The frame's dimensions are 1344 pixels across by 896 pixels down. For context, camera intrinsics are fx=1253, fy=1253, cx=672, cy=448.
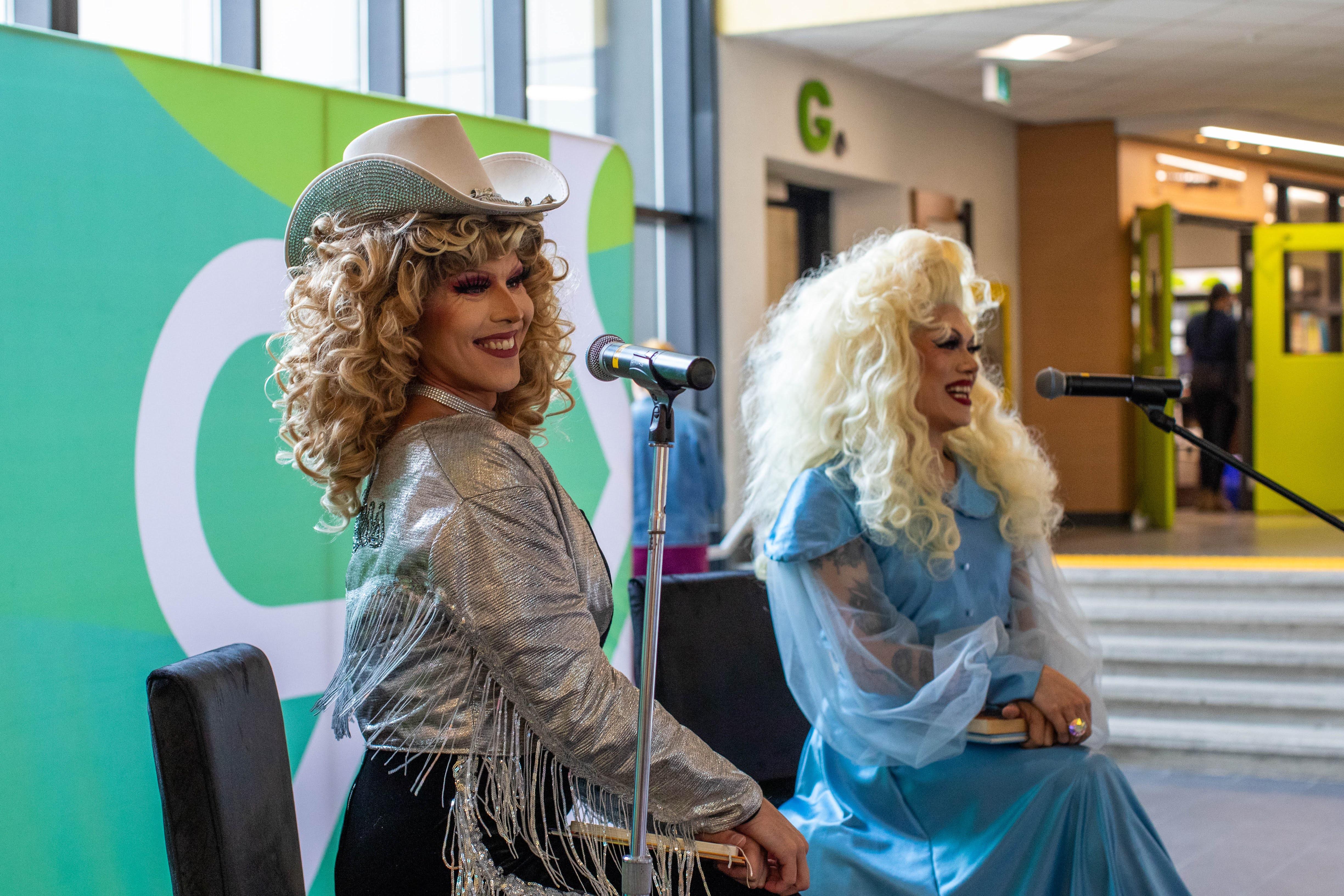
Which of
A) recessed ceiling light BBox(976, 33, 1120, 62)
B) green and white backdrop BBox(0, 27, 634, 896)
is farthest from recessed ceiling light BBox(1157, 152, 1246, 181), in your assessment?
green and white backdrop BBox(0, 27, 634, 896)

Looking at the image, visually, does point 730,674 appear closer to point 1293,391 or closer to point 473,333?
point 473,333

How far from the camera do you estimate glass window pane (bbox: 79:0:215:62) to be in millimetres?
3578

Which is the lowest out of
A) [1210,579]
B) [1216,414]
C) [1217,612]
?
[1217,612]

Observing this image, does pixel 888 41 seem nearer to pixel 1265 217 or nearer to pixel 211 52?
pixel 211 52

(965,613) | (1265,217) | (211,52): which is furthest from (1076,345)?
(965,613)

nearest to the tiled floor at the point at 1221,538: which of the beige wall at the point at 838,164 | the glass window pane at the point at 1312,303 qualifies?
the glass window pane at the point at 1312,303

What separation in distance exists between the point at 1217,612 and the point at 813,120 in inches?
137

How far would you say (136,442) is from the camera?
219 centimetres

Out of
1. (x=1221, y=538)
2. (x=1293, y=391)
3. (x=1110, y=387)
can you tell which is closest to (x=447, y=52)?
(x=1110, y=387)

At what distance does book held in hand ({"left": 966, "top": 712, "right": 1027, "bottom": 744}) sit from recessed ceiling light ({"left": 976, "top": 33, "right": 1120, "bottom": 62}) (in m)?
5.31

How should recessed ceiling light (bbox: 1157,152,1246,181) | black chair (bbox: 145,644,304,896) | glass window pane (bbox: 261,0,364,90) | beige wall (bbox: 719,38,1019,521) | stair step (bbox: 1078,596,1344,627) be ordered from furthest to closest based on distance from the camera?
recessed ceiling light (bbox: 1157,152,1246,181), beige wall (bbox: 719,38,1019,521), stair step (bbox: 1078,596,1344,627), glass window pane (bbox: 261,0,364,90), black chair (bbox: 145,644,304,896)

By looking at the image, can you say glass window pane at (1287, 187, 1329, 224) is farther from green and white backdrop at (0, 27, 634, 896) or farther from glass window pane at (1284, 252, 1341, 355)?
green and white backdrop at (0, 27, 634, 896)

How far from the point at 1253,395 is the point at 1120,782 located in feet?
26.3

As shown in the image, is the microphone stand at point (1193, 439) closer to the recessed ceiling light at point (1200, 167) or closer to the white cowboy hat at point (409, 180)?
the white cowboy hat at point (409, 180)
